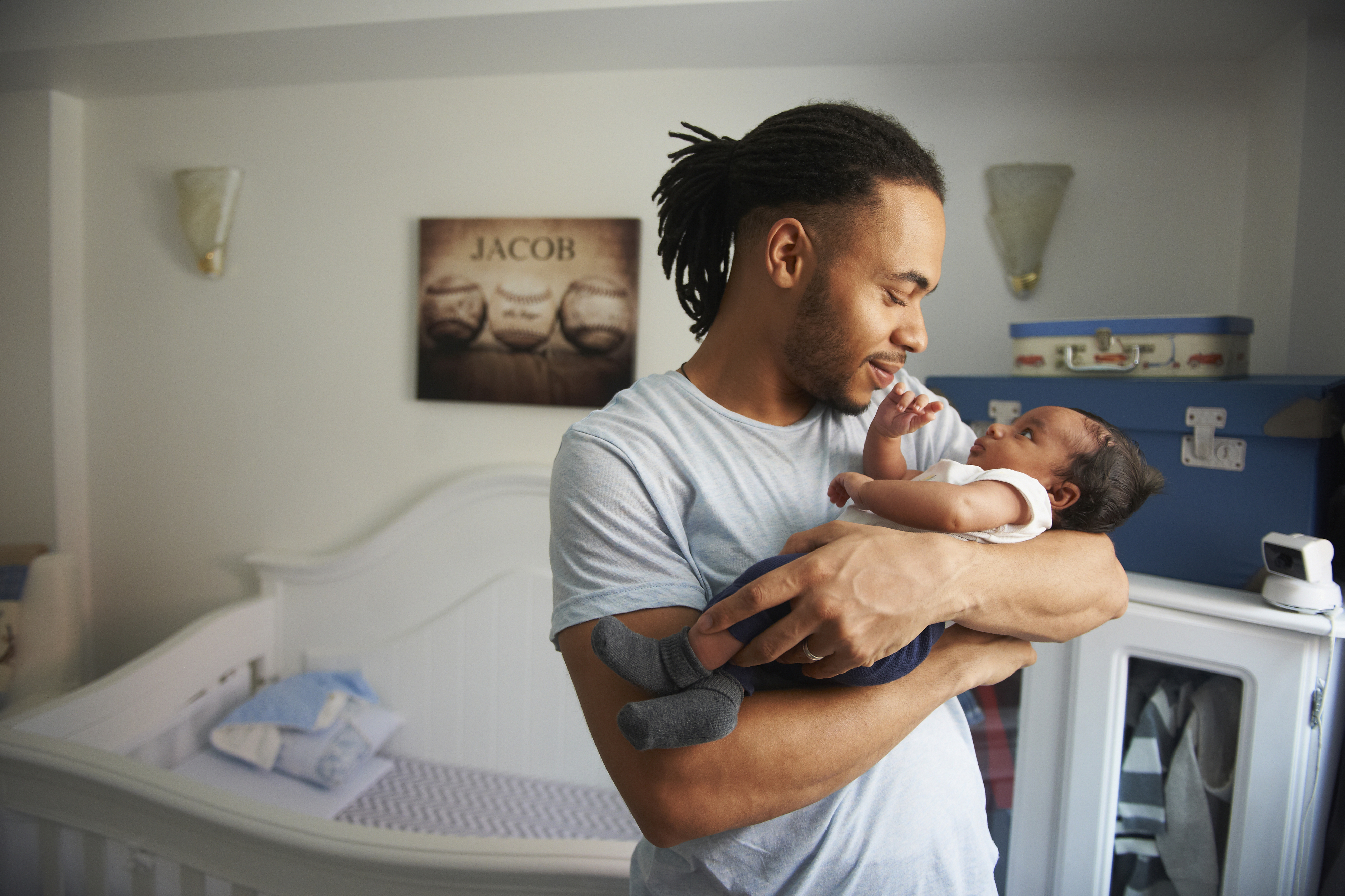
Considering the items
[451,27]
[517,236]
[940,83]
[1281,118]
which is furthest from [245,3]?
[1281,118]

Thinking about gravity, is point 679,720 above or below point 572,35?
below

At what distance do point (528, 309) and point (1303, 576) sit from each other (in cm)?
188

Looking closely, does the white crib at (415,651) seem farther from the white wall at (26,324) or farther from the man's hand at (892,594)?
the man's hand at (892,594)

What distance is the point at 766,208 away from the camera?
31.1 inches

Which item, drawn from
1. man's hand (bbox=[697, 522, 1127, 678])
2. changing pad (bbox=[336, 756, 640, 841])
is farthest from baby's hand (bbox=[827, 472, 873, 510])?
changing pad (bbox=[336, 756, 640, 841])

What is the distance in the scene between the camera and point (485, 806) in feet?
6.29

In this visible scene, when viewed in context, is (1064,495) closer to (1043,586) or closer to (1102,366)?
(1043,586)

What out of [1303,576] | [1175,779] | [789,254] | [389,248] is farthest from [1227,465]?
[389,248]

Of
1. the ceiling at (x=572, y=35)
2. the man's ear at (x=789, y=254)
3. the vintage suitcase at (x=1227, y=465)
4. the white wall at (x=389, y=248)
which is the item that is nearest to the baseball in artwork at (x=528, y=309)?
the white wall at (x=389, y=248)

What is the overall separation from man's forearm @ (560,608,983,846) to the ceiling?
1.60 metres

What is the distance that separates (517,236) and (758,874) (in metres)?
1.87

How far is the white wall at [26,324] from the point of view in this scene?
2.33 metres

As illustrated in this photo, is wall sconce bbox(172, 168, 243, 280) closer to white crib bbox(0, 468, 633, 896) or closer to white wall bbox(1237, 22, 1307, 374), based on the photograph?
white crib bbox(0, 468, 633, 896)

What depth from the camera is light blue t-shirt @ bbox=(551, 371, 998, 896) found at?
2.22ft
